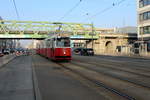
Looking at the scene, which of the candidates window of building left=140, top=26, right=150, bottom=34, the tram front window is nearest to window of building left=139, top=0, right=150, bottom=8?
window of building left=140, top=26, right=150, bottom=34

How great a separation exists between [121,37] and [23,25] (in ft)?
132

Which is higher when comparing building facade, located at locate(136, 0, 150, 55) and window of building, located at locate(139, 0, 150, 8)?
window of building, located at locate(139, 0, 150, 8)

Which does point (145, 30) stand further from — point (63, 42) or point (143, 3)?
point (63, 42)

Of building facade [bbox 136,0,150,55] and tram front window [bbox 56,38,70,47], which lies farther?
building facade [bbox 136,0,150,55]

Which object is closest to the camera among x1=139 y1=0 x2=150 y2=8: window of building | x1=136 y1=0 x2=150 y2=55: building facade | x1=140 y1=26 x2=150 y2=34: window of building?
x1=136 y1=0 x2=150 y2=55: building facade

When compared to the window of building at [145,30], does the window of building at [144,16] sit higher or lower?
higher

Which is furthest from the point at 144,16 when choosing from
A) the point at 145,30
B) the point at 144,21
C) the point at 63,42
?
the point at 63,42

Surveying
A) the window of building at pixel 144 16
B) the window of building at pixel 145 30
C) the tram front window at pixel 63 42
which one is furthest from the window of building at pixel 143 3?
the tram front window at pixel 63 42

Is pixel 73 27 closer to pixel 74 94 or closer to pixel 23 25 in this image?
pixel 23 25

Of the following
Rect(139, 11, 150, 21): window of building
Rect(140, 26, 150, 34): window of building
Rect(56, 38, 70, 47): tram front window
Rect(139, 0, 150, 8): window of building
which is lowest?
Rect(56, 38, 70, 47): tram front window

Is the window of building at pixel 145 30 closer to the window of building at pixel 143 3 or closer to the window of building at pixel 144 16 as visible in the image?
the window of building at pixel 144 16

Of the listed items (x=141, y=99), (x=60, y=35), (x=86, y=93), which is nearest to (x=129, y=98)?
(x=141, y=99)

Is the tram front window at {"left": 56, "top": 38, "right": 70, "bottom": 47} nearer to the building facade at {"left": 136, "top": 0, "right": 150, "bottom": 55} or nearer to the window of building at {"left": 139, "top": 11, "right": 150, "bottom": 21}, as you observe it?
the building facade at {"left": 136, "top": 0, "right": 150, "bottom": 55}

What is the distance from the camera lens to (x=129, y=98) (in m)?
7.23
